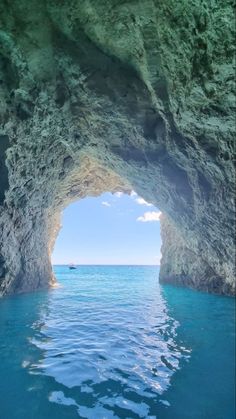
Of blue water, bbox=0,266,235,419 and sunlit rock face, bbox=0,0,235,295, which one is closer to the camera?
blue water, bbox=0,266,235,419

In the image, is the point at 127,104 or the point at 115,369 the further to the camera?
the point at 127,104

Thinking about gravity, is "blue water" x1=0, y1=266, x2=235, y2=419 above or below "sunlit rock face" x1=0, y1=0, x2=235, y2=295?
below

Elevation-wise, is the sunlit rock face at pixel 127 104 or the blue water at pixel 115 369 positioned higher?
the sunlit rock face at pixel 127 104

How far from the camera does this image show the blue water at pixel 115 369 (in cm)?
513

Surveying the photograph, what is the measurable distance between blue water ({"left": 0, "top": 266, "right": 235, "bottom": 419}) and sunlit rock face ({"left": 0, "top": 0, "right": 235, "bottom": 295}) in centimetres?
447

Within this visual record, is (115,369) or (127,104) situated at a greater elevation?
(127,104)

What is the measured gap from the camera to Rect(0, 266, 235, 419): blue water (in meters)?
5.13

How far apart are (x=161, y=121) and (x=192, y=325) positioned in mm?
8076

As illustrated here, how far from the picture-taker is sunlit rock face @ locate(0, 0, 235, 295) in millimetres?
6703

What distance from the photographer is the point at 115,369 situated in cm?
683

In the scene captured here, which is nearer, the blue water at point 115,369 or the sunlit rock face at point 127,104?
the blue water at point 115,369

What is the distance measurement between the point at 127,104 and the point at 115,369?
823 centimetres

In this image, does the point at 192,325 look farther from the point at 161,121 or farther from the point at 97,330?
the point at 161,121

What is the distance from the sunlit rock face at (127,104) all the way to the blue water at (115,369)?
4.47 metres
